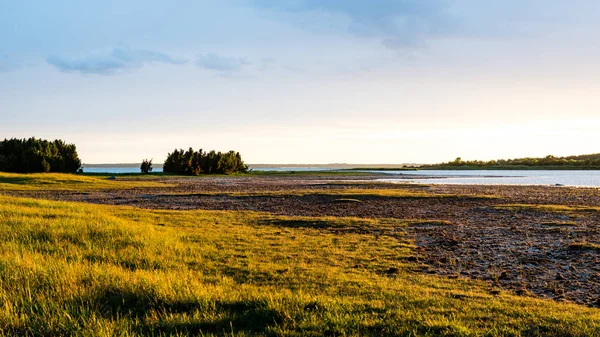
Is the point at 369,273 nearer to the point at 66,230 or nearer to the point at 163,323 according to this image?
the point at 163,323

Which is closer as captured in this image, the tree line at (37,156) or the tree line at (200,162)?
the tree line at (37,156)

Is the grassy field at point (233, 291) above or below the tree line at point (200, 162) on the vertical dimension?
below

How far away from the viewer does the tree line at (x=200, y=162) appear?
9962cm

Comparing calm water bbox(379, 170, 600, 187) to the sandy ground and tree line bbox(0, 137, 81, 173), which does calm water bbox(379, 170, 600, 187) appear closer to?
the sandy ground

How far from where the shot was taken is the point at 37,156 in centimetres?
7062

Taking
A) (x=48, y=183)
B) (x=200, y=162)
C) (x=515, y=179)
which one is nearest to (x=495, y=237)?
(x=48, y=183)

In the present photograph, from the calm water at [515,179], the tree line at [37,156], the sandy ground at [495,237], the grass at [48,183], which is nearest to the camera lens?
the sandy ground at [495,237]

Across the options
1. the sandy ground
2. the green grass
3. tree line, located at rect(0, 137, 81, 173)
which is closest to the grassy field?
the green grass

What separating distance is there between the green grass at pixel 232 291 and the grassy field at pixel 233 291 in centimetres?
3

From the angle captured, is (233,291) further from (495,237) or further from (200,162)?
(200,162)

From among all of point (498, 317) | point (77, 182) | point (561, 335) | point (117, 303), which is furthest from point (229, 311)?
point (77, 182)

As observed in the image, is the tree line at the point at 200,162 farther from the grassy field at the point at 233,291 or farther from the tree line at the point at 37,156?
the grassy field at the point at 233,291

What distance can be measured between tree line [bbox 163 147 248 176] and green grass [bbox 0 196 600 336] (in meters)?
84.3

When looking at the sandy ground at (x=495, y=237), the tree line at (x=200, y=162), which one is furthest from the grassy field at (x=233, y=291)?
the tree line at (x=200, y=162)
